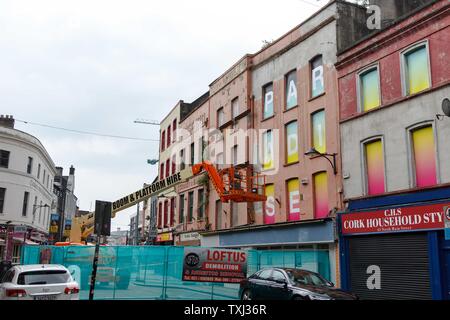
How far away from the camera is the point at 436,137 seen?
16016 millimetres

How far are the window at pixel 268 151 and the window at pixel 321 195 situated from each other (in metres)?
3.86

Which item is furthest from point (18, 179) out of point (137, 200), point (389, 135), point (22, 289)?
point (389, 135)

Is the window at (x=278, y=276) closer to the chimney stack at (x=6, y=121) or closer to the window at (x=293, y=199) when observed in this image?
the window at (x=293, y=199)

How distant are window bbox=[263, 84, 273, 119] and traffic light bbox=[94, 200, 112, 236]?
44.9 ft

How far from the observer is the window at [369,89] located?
19.0m

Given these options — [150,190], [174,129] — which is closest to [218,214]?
[150,190]

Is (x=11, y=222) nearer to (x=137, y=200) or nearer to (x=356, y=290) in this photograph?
(x=137, y=200)

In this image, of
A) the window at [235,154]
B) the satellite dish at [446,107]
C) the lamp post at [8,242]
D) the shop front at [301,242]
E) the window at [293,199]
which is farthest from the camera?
the lamp post at [8,242]

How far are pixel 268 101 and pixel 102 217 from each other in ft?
47.9

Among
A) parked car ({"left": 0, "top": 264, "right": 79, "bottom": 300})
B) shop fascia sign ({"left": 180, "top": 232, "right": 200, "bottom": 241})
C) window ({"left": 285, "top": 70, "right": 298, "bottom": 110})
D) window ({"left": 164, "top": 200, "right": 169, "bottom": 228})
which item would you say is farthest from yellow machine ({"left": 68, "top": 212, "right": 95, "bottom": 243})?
parked car ({"left": 0, "top": 264, "right": 79, "bottom": 300})

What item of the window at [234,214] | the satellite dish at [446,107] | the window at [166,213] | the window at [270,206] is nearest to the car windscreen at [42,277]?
the satellite dish at [446,107]

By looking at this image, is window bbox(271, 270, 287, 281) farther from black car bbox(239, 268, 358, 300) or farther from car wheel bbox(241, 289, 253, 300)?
car wheel bbox(241, 289, 253, 300)

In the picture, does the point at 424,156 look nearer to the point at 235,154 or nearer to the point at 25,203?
the point at 235,154

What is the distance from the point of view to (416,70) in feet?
56.9
